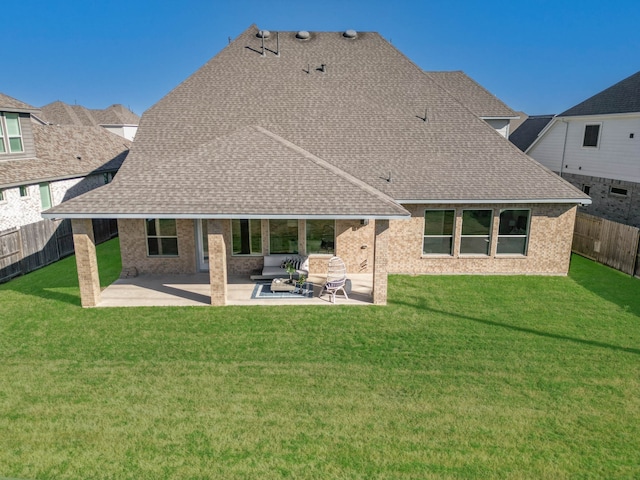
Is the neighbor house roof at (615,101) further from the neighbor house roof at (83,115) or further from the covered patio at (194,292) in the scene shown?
the neighbor house roof at (83,115)

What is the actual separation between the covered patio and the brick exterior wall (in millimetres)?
12975

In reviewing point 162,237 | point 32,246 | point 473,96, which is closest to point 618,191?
point 473,96

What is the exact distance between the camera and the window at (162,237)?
14.7 metres

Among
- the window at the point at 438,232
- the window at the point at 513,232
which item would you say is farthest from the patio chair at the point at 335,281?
the window at the point at 513,232

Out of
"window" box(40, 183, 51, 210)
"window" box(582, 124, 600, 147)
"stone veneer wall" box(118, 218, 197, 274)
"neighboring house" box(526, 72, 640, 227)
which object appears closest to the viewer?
"stone veneer wall" box(118, 218, 197, 274)

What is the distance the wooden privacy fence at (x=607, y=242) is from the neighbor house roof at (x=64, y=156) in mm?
23490

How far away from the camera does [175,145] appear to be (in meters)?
16.2

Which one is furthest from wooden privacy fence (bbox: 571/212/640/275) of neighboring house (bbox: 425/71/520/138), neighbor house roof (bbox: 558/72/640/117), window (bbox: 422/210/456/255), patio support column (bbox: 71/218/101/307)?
patio support column (bbox: 71/218/101/307)

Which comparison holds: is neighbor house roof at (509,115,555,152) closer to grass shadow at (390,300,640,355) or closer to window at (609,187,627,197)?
window at (609,187,627,197)

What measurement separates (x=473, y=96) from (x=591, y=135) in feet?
20.4

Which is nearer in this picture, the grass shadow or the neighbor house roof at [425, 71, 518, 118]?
the grass shadow

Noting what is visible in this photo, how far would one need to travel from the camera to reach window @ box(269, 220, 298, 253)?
48.2 feet

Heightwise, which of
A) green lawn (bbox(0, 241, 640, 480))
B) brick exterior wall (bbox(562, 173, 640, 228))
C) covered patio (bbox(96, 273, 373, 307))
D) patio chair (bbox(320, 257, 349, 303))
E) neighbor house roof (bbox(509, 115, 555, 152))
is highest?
neighbor house roof (bbox(509, 115, 555, 152))

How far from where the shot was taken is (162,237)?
48.5 feet
